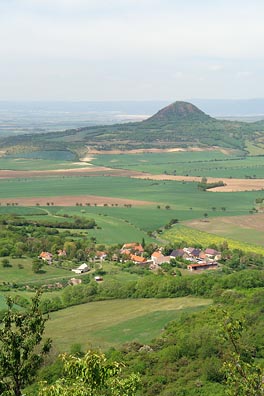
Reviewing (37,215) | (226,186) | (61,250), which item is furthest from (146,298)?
(226,186)

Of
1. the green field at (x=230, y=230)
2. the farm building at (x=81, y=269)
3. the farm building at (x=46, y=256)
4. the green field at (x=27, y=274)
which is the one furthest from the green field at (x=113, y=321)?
the green field at (x=230, y=230)

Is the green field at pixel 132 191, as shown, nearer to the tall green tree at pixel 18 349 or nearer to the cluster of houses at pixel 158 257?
the cluster of houses at pixel 158 257

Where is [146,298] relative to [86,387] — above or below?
below

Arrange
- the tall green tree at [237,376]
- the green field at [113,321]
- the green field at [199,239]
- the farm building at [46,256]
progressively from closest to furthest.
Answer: the tall green tree at [237,376], the green field at [113,321], the farm building at [46,256], the green field at [199,239]

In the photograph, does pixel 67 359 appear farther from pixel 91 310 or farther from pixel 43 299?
pixel 43 299

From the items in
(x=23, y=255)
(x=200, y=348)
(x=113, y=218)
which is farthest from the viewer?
(x=113, y=218)

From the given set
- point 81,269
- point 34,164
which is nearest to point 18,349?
point 81,269

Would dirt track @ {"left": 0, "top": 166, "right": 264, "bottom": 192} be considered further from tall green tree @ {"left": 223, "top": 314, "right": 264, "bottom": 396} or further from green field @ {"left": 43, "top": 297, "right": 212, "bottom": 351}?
tall green tree @ {"left": 223, "top": 314, "right": 264, "bottom": 396}
